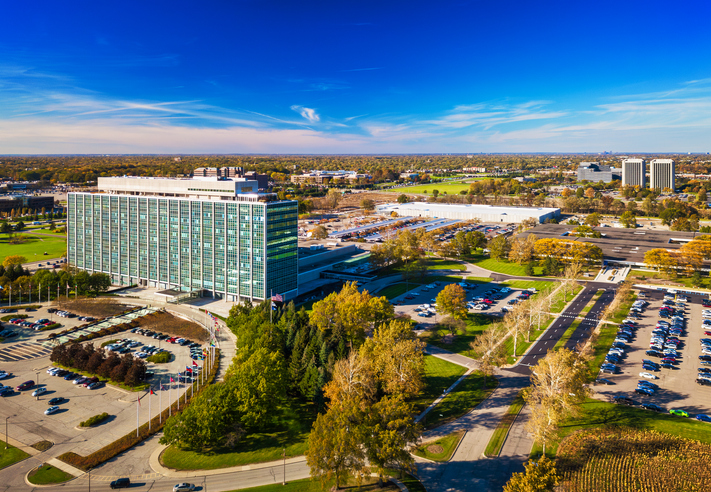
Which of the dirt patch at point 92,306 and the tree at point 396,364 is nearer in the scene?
the tree at point 396,364

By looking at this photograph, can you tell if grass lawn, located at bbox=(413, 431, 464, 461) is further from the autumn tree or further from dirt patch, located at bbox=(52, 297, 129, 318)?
dirt patch, located at bbox=(52, 297, 129, 318)

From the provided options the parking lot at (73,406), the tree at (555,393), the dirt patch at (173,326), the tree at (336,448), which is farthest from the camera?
the dirt patch at (173,326)

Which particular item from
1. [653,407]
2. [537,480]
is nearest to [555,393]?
[537,480]

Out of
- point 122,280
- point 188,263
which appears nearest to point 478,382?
point 188,263

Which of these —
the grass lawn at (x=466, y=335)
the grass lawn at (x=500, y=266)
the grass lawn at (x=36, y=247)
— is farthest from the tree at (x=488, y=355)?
the grass lawn at (x=36, y=247)

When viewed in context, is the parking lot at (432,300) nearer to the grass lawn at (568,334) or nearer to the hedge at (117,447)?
the grass lawn at (568,334)

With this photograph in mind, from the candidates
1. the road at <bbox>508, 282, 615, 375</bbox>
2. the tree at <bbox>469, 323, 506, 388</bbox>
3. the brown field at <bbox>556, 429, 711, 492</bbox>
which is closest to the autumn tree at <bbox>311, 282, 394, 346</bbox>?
the tree at <bbox>469, 323, 506, 388</bbox>

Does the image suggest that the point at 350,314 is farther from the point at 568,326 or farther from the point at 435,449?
the point at 568,326
